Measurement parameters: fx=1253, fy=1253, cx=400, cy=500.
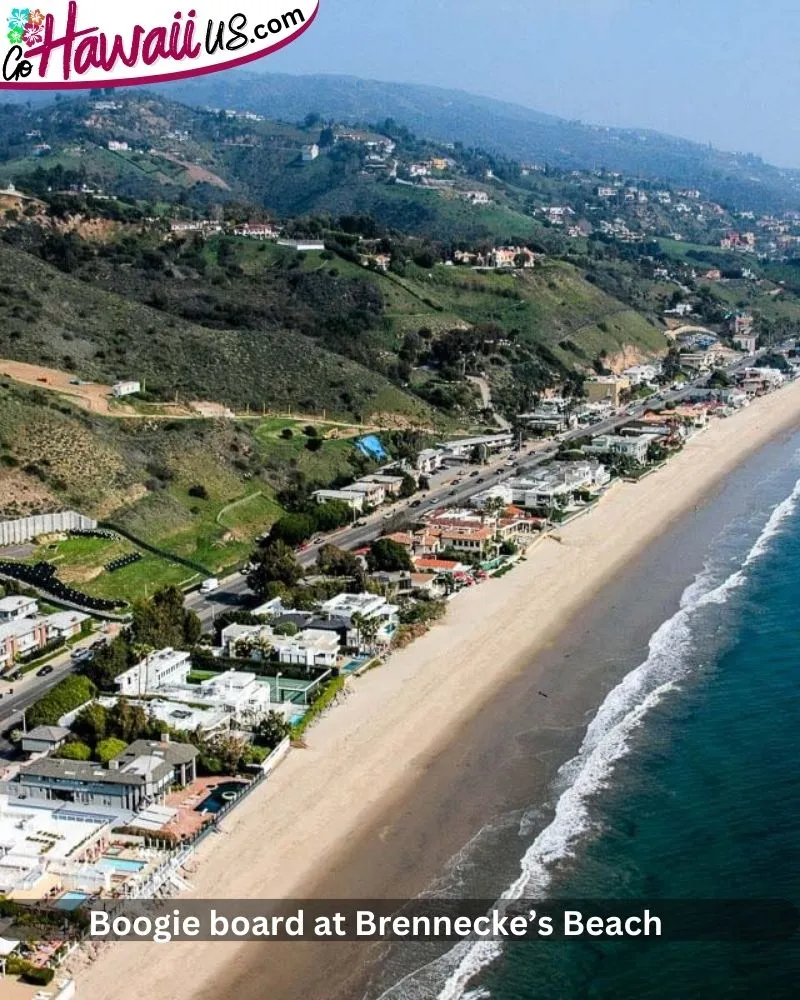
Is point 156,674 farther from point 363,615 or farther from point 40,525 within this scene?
point 40,525

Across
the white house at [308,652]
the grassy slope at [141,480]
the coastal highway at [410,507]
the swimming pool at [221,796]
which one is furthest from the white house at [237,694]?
the grassy slope at [141,480]

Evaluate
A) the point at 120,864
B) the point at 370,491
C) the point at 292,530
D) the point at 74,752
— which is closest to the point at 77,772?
the point at 74,752

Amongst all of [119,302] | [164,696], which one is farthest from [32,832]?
[119,302]

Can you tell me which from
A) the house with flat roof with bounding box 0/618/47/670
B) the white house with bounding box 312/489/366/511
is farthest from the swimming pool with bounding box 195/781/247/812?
the white house with bounding box 312/489/366/511

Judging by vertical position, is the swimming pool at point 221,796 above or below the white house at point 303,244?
below

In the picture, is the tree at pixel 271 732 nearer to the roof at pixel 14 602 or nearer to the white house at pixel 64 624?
the white house at pixel 64 624

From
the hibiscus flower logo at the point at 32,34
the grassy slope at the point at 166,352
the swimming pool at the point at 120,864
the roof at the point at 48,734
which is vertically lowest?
the roof at the point at 48,734
